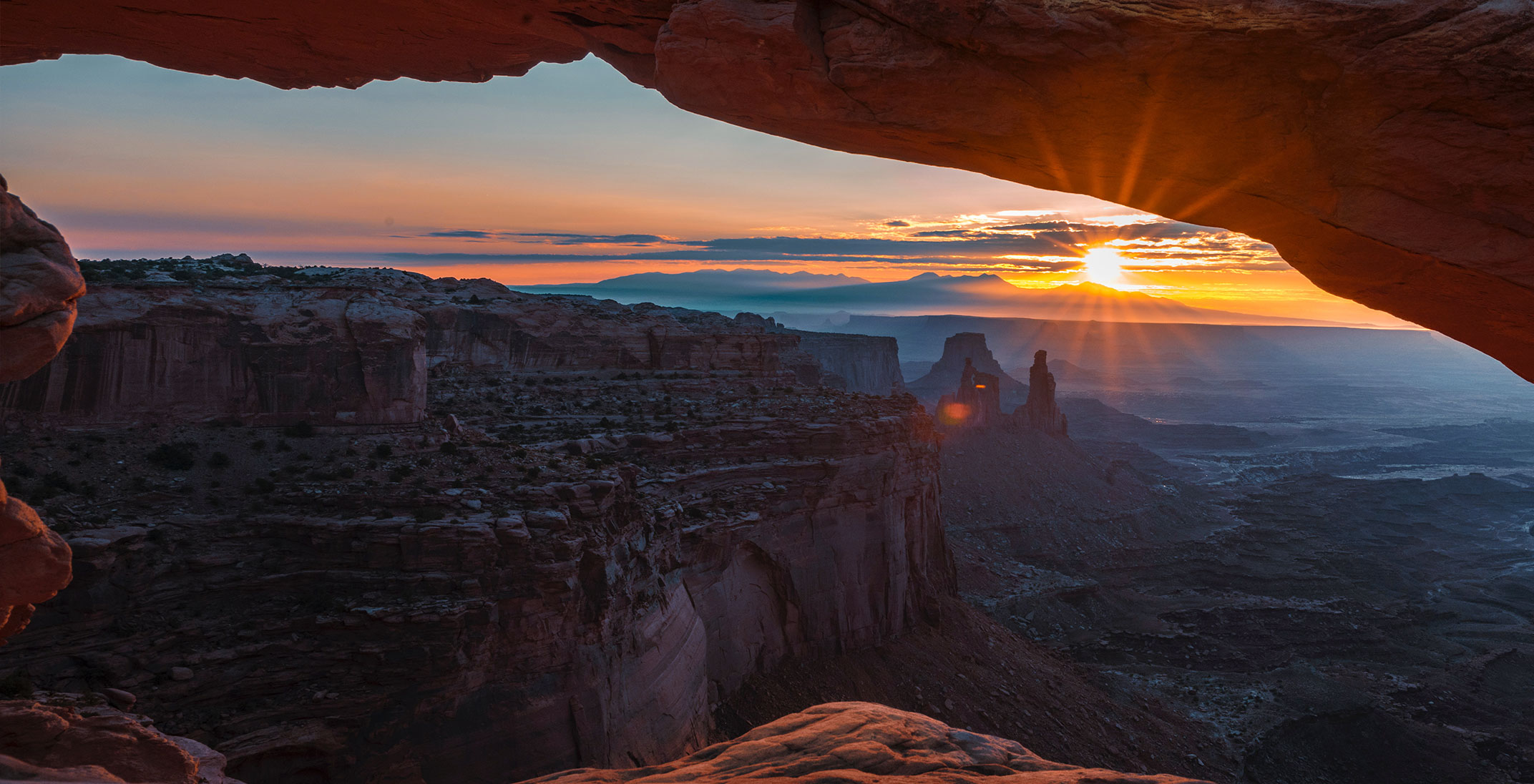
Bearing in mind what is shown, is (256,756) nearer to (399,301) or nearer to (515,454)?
(515,454)

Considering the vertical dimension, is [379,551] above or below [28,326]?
below

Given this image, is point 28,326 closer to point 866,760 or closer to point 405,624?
point 866,760

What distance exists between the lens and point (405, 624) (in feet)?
58.2

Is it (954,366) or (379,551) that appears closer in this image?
(379,551)

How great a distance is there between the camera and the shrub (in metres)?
19.6

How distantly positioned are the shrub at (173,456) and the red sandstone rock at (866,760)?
48.8 ft

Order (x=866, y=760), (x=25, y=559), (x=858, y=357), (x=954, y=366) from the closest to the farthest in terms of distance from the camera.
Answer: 1. (x=25, y=559)
2. (x=866, y=760)
3. (x=858, y=357)
4. (x=954, y=366)

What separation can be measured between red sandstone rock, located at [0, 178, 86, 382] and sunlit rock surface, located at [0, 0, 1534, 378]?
3.26 meters

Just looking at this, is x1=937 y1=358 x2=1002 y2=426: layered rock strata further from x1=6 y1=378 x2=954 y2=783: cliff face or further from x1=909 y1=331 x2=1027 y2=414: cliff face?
x1=6 y1=378 x2=954 y2=783: cliff face

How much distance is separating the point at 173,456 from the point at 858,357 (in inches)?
4210

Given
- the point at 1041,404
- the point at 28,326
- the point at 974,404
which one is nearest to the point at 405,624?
the point at 28,326

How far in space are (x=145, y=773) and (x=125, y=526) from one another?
10.6 m

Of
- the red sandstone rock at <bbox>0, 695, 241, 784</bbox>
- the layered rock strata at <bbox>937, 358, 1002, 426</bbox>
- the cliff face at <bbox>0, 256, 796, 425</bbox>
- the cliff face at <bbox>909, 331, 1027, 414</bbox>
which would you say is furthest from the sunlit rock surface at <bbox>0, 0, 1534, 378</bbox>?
the cliff face at <bbox>909, 331, 1027, 414</bbox>

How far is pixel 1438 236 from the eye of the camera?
7965 mm
